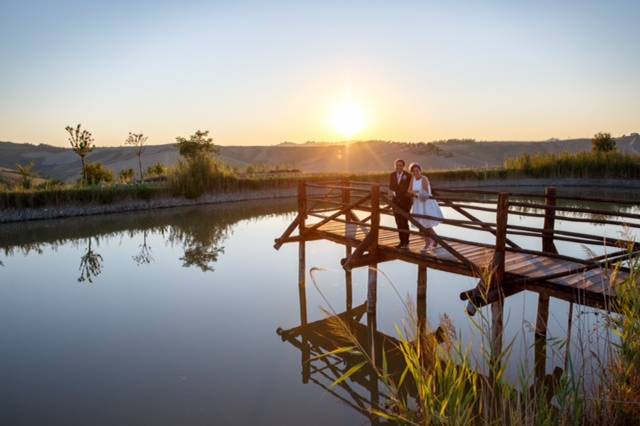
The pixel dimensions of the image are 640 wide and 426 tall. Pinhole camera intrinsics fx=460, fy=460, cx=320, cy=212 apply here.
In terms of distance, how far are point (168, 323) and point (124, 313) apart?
1.23 metres

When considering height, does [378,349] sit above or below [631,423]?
below

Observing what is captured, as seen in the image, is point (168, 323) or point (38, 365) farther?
point (168, 323)

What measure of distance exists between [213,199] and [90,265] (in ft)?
43.0

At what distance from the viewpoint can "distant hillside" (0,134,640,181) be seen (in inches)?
2724

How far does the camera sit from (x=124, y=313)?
359 inches

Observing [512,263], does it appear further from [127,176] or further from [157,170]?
[157,170]

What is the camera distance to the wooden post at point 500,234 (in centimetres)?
572

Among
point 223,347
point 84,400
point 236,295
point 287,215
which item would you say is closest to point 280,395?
point 223,347

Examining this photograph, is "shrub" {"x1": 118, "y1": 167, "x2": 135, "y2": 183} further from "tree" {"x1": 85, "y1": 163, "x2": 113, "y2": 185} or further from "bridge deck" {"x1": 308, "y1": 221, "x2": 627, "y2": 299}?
"bridge deck" {"x1": 308, "y1": 221, "x2": 627, "y2": 299}

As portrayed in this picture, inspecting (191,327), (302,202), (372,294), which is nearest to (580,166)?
(302,202)

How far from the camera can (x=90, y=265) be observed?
13141 millimetres

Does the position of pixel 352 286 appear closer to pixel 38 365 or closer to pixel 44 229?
pixel 38 365

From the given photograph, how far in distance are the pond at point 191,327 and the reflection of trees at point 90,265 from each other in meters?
0.05

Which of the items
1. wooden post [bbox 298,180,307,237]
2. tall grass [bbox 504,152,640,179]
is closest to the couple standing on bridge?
wooden post [bbox 298,180,307,237]
